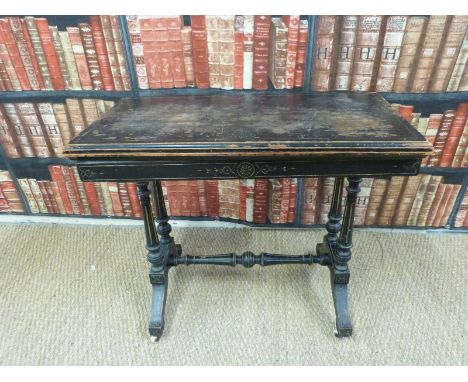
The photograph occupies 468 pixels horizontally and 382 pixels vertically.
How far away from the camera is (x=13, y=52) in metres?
1.44

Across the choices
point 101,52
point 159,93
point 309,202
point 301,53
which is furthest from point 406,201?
→ point 101,52

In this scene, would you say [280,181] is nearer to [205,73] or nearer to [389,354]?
[205,73]

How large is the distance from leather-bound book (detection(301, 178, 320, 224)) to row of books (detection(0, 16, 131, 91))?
92cm

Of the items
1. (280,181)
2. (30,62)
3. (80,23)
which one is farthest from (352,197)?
(30,62)

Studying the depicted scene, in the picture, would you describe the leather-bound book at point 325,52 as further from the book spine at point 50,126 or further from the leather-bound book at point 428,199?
the book spine at point 50,126

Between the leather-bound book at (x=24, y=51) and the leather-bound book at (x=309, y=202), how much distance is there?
1.26 meters

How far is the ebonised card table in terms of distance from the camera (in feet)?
3.09

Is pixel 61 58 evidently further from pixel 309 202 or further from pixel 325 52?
pixel 309 202

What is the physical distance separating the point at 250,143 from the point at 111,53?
0.83m

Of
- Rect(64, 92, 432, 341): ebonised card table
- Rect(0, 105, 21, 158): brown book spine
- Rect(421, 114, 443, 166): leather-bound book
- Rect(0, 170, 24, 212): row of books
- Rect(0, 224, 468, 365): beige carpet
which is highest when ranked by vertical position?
Rect(64, 92, 432, 341): ebonised card table

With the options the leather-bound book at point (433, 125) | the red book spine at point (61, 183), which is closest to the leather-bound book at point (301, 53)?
the leather-bound book at point (433, 125)

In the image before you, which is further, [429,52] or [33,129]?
[33,129]

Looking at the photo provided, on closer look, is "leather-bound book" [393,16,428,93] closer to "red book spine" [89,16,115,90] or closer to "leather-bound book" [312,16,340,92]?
"leather-bound book" [312,16,340,92]

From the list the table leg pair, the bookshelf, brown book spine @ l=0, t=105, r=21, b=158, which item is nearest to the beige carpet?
the table leg pair
